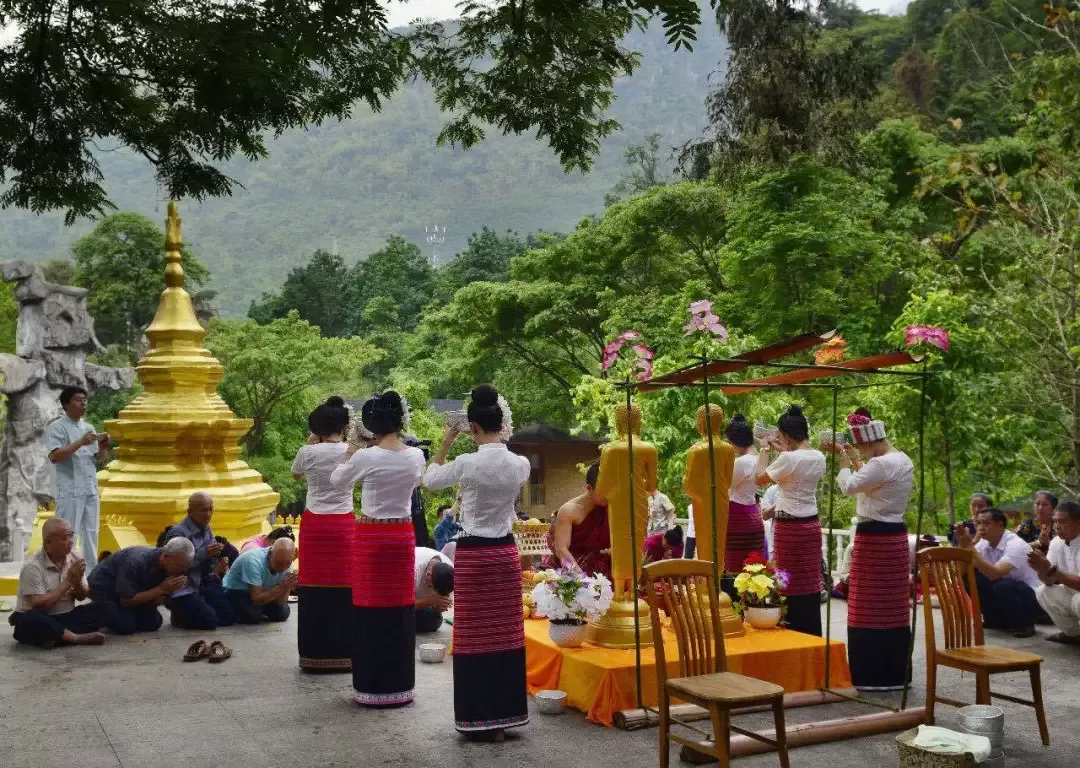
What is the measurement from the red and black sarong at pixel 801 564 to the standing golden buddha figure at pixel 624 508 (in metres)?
1.40

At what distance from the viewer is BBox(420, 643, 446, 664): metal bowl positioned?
7.78m

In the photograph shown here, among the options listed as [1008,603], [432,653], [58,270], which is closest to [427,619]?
[432,653]

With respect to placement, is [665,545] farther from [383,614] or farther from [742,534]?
[383,614]

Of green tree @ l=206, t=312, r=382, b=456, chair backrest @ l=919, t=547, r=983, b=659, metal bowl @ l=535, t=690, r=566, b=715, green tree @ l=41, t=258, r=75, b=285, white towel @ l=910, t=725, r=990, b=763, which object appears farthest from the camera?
green tree @ l=41, t=258, r=75, b=285

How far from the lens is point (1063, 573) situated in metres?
7.86

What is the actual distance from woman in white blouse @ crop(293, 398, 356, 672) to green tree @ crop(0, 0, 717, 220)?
309cm

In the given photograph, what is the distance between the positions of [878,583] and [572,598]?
6.37 feet

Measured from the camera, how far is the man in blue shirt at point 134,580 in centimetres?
856

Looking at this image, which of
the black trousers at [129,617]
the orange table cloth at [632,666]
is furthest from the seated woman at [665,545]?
the black trousers at [129,617]

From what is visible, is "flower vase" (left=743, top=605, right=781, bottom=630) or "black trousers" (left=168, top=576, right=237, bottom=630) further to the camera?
"black trousers" (left=168, top=576, right=237, bottom=630)

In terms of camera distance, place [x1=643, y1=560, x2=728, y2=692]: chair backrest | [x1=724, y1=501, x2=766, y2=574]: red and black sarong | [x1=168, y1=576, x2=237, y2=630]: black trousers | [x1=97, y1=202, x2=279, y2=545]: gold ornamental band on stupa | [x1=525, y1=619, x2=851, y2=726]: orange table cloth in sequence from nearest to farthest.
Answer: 1. [x1=643, y1=560, x2=728, y2=692]: chair backrest
2. [x1=525, y1=619, x2=851, y2=726]: orange table cloth
3. [x1=724, y1=501, x2=766, y2=574]: red and black sarong
4. [x1=168, y1=576, x2=237, y2=630]: black trousers
5. [x1=97, y1=202, x2=279, y2=545]: gold ornamental band on stupa

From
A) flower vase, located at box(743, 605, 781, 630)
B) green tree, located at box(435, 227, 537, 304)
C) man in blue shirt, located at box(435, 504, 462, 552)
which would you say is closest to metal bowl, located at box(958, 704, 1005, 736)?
flower vase, located at box(743, 605, 781, 630)

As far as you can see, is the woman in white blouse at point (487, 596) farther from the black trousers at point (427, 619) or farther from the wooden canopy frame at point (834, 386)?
the black trousers at point (427, 619)

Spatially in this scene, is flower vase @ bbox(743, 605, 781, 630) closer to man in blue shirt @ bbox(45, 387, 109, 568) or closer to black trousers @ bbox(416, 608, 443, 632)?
black trousers @ bbox(416, 608, 443, 632)
